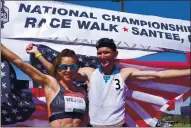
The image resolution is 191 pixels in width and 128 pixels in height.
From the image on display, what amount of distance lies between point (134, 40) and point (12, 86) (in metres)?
1.85

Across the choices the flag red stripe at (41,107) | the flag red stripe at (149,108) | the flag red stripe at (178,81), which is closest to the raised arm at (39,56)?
the flag red stripe at (41,107)

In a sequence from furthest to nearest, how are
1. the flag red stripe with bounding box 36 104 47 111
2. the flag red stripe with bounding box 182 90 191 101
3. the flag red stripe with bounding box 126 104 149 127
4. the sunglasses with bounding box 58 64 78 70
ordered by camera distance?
the flag red stripe with bounding box 182 90 191 101, the flag red stripe with bounding box 126 104 149 127, the flag red stripe with bounding box 36 104 47 111, the sunglasses with bounding box 58 64 78 70

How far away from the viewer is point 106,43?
5.53 meters

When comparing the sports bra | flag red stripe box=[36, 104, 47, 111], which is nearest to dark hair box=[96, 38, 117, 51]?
the sports bra

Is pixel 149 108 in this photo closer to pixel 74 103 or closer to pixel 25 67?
pixel 74 103

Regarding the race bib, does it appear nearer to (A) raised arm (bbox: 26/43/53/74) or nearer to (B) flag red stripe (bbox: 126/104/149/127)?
(A) raised arm (bbox: 26/43/53/74)

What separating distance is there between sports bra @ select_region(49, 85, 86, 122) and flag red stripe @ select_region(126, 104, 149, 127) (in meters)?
0.72

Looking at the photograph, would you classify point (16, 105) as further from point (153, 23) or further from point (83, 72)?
point (153, 23)

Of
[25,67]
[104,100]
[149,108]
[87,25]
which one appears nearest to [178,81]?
[149,108]

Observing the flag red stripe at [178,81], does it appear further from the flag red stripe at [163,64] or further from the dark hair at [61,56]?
the dark hair at [61,56]

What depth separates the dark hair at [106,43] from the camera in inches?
217

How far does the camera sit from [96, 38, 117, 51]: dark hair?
552cm

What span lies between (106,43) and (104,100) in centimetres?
78

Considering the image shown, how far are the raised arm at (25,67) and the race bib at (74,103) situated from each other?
37 centimetres
